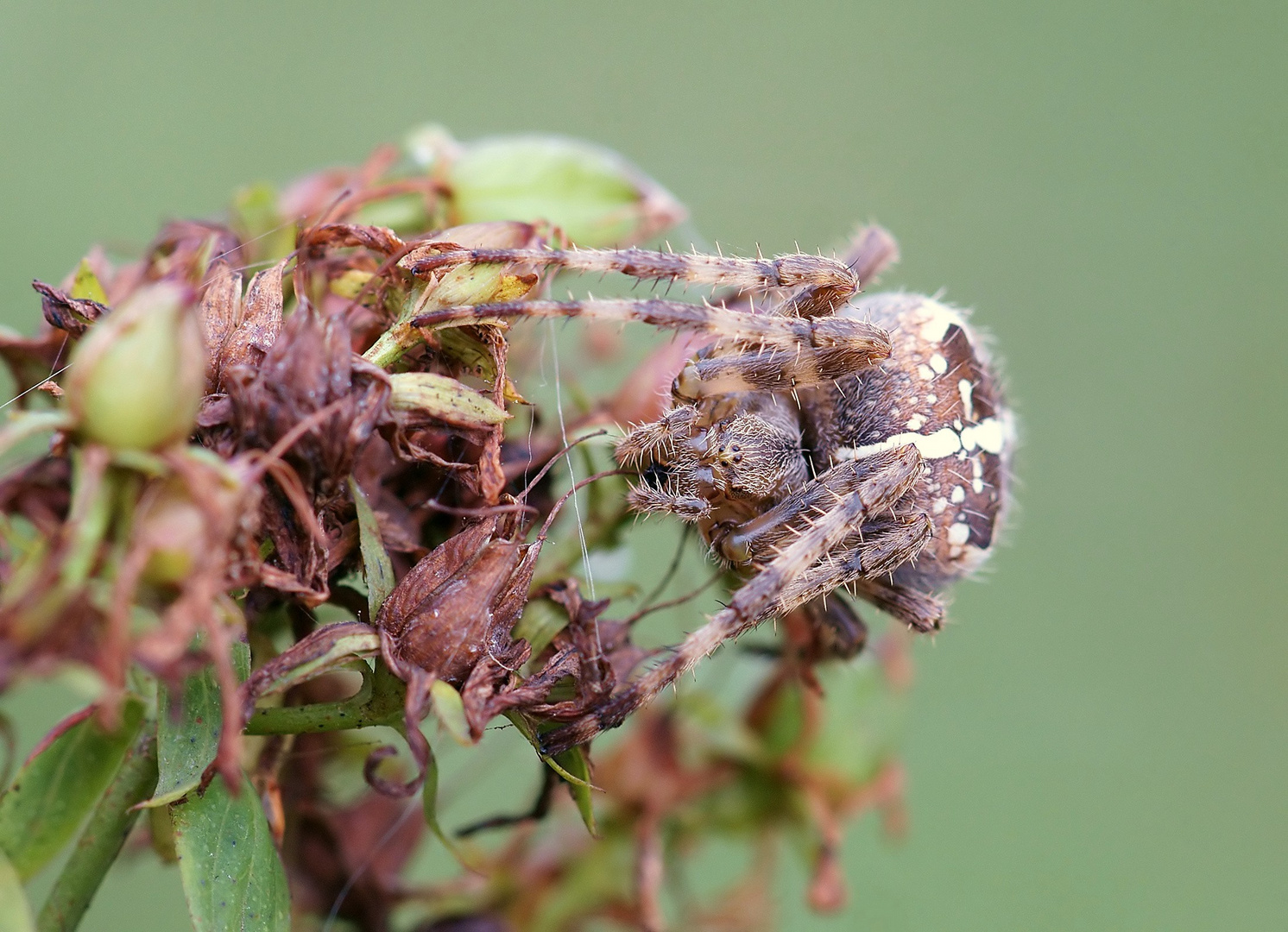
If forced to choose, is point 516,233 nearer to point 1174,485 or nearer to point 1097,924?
point 1097,924

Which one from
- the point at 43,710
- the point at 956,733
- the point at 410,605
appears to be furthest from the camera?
the point at 956,733

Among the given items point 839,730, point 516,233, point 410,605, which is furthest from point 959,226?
point 410,605

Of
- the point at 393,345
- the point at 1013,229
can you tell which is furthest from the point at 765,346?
the point at 1013,229

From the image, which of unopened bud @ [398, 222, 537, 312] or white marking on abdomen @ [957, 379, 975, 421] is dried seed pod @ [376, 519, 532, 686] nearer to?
unopened bud @ [398, 222, 537, 312]

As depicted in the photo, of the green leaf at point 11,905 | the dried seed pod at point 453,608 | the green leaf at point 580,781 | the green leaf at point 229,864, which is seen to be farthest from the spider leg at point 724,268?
the green leaf at point 11,905

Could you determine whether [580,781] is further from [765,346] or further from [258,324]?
[765,346]

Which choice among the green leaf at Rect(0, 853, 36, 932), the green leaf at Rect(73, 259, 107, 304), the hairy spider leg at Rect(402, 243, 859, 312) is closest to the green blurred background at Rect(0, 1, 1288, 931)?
the hairy spider leg at Rect(402, 243, 859, 312)
